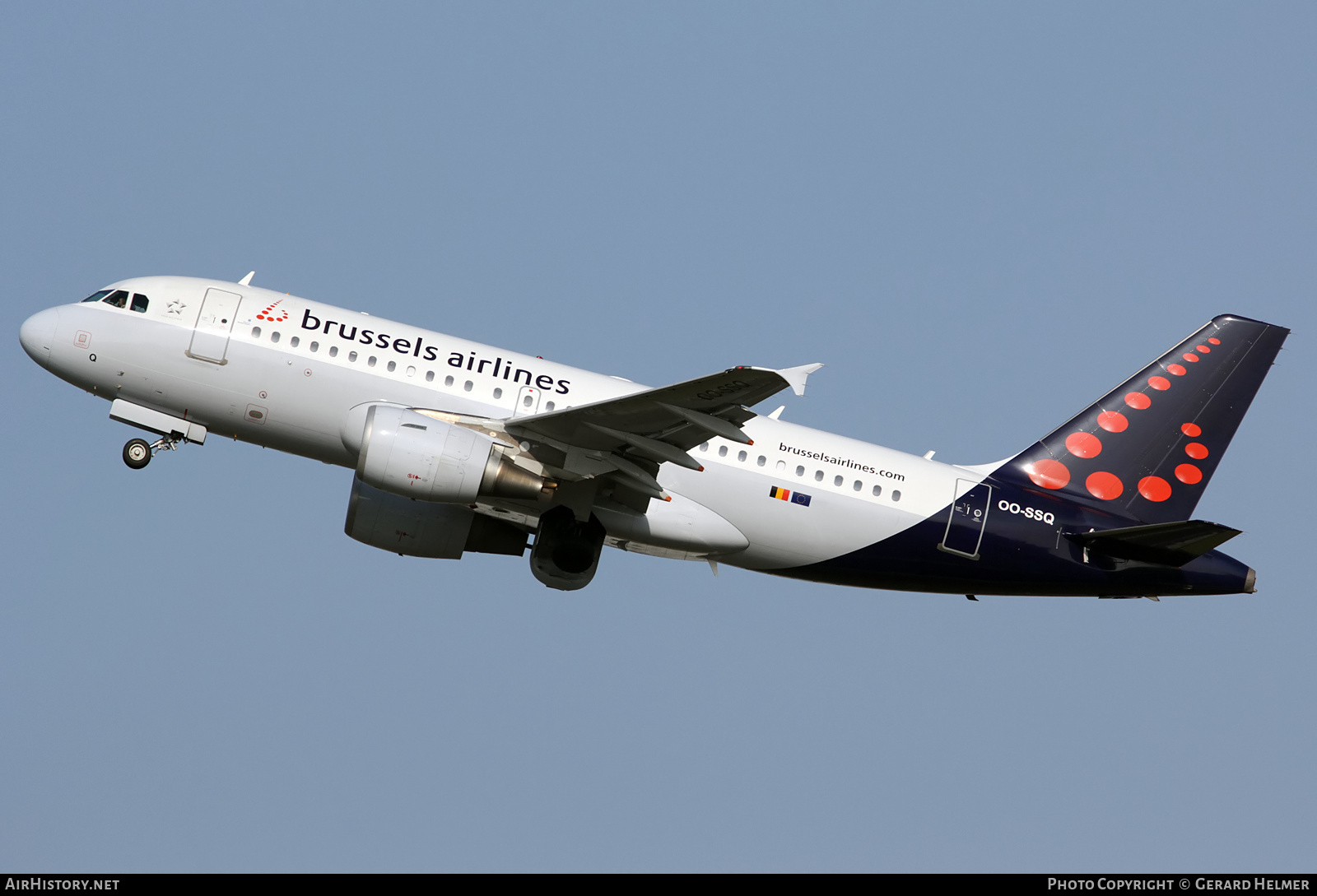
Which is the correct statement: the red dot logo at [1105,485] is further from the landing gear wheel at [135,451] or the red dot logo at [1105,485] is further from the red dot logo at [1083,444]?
the landing gear wheel at [135,451]

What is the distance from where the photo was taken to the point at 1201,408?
31.3 metres

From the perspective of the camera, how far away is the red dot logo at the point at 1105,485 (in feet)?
99.7

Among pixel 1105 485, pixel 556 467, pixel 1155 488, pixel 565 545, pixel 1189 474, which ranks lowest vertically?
pixel 565 545

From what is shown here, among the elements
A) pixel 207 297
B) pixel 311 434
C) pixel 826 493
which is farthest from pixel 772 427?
pixel 207 297

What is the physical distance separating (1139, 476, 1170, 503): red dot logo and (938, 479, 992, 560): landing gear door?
412 centimetres

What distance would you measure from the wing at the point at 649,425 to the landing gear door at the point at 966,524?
6.03 meters

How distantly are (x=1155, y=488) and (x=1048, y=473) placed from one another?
8.39 feet

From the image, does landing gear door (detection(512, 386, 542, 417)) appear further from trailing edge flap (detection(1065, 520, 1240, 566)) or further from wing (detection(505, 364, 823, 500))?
trailing edge flap (detection(1065, 520, 1240, 566))

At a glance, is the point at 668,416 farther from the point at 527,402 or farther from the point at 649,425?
the point at 527,402

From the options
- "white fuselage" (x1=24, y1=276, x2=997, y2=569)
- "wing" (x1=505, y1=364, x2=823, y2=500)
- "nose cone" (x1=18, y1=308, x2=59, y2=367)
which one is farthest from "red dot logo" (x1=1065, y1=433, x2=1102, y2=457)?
"nose cone" (x1=18, y1=308, x2=59, y2=367)

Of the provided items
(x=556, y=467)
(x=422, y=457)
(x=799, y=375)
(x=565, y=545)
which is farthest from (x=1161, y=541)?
(x=422, y=457)

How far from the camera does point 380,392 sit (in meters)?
27.0

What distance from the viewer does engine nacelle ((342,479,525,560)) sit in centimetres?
2909
